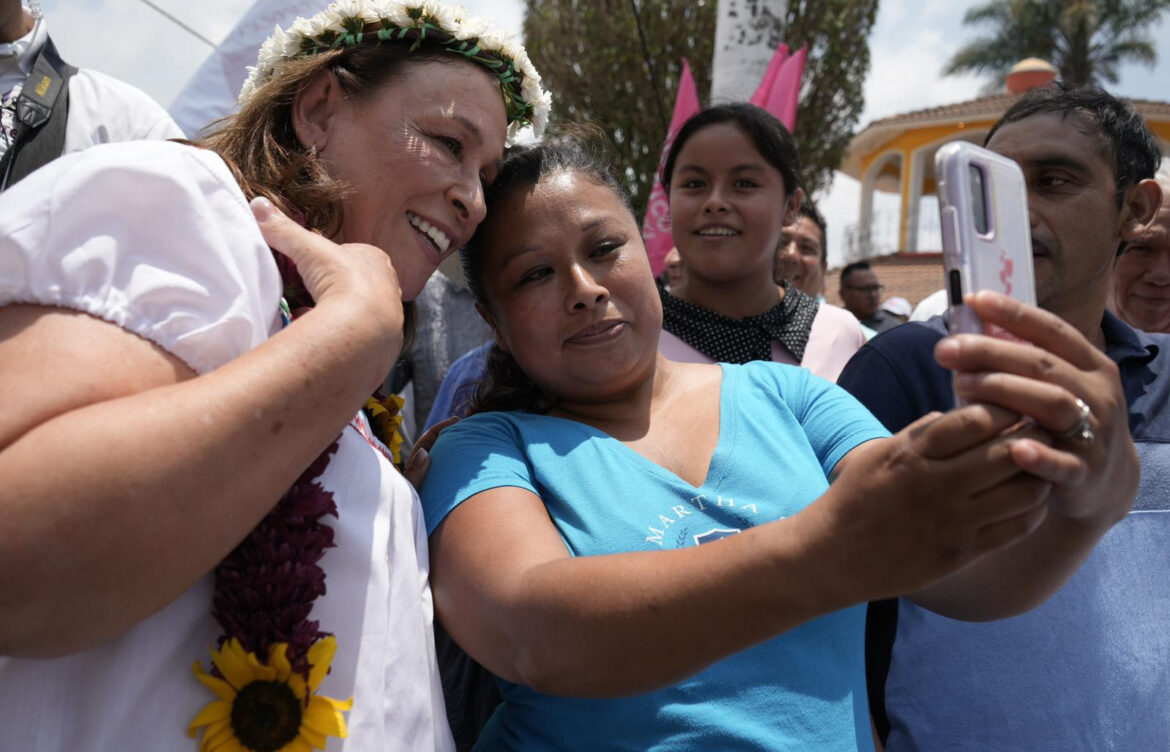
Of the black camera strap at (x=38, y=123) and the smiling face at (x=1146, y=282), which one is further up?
the smiling face at (x=1146, y=282)

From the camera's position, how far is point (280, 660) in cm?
135

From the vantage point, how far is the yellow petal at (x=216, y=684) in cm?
132

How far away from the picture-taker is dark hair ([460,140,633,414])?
217 centimetres

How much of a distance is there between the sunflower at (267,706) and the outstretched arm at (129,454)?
0.65ft

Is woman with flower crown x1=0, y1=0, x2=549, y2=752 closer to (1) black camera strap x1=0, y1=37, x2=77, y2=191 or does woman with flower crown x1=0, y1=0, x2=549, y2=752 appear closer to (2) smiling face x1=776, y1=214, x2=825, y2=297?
(1) black camera strap x1=0, y1=37, x2=77, y2=191

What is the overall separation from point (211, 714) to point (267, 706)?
2.9 inches

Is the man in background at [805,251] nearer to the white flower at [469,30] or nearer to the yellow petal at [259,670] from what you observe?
the white flower at [469,30]

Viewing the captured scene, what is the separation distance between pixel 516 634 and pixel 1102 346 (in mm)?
1832

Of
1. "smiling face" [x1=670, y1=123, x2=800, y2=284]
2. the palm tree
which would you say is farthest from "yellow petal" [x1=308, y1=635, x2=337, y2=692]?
the palm tree

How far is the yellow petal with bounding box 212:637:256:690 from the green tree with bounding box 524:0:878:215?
46.3 feet

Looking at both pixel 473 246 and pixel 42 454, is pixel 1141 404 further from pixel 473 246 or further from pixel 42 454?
pixel 42 454

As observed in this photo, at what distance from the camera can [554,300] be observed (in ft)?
6.84

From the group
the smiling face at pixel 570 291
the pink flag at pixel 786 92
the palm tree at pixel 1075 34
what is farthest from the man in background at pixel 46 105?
the palm tree at pixel 1075 34

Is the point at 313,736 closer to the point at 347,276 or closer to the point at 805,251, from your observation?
the point at 347,276
